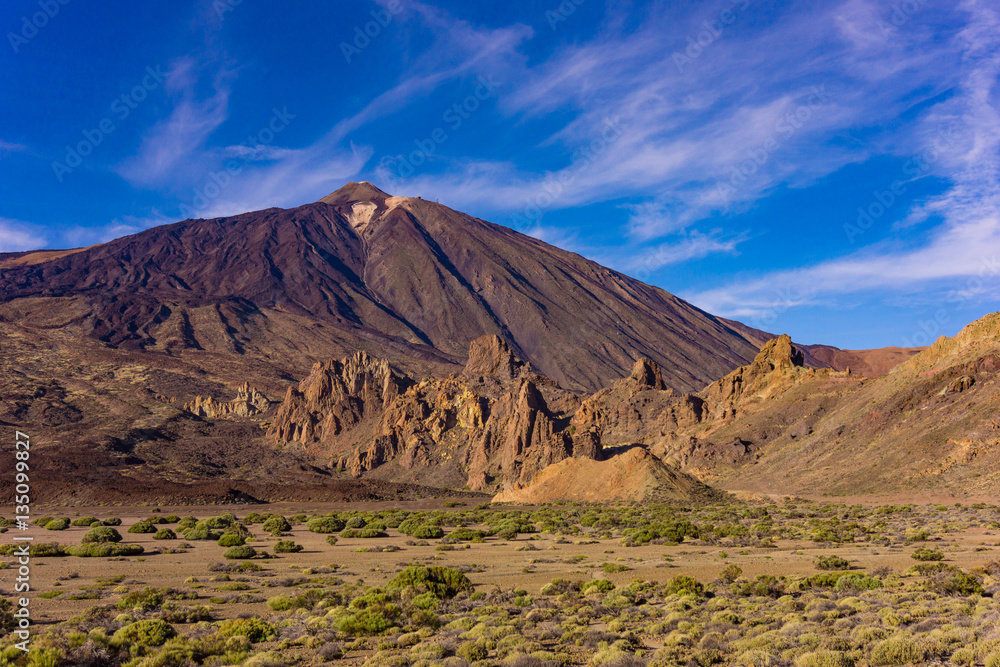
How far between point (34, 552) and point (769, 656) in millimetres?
29440

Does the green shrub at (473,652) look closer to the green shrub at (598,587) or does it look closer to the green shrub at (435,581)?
the green shrub at (435,581)

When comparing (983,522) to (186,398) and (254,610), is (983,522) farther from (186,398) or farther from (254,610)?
(186,398)

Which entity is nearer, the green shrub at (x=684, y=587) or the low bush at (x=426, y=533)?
the green shrub at (x=684, y=587)

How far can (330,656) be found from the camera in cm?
1355

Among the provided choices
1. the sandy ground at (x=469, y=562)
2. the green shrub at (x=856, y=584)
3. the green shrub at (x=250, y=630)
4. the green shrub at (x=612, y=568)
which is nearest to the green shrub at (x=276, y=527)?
the sandy ground at (x=469, y=562)

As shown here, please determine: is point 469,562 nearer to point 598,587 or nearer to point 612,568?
point 612,568

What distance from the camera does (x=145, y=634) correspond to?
556 inches

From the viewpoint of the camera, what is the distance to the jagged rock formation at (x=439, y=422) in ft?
252

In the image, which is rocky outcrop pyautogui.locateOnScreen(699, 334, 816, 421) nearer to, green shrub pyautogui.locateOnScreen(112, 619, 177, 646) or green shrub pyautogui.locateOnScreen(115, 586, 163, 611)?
green shrub pyautogui.locateOnScreen(115, 586, 163, 611)

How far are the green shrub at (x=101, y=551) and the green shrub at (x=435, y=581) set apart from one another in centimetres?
1516

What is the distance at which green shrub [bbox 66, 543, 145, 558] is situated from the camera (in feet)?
92.4

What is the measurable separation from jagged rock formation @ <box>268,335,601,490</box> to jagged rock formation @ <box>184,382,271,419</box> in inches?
900

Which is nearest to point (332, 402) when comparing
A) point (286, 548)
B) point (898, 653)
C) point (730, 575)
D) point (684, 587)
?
Result: point (286, 548)

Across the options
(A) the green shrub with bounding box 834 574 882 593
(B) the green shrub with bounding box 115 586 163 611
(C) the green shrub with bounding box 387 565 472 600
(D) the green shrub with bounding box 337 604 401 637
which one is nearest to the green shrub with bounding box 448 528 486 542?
(C) the green shrub with bounding box 387 565 472 600
